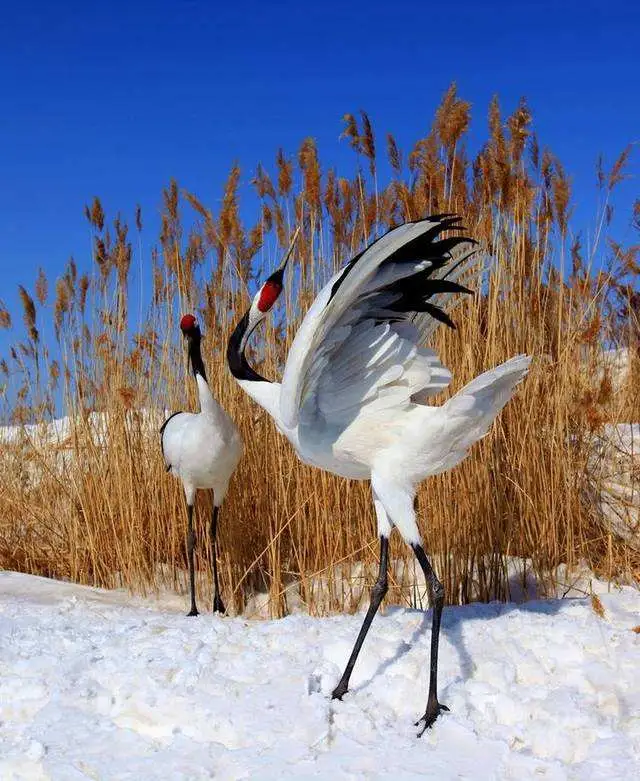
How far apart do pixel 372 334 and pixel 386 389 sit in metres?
0.20

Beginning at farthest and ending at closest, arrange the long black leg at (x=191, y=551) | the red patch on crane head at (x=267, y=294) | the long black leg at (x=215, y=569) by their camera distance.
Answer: the long black leg at (x=215, y=569) → the long black leg at (x=191, y=551) → the red patch on crane head at (x=267, y=294)

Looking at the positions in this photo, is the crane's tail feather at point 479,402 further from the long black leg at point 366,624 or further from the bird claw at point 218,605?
the bird claw at point 218,605

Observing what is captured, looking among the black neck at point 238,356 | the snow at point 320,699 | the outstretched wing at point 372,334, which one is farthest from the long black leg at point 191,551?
the outstretched wing at point 372,334

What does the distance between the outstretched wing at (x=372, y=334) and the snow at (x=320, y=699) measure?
851mm

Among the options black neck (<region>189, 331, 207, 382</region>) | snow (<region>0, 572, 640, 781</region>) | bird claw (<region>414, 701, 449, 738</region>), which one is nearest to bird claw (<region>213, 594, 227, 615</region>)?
black neck (<region>189, 331, 207, 382</region>)

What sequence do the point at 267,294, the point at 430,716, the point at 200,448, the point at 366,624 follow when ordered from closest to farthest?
the point at 430,716
the point at 366,624
the point at 267,294
the point at 200,448

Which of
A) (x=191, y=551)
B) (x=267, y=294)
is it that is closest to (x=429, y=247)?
(x=267, y=294)

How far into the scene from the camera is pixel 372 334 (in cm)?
278

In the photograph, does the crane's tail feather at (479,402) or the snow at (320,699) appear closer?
the snow at (320,699)

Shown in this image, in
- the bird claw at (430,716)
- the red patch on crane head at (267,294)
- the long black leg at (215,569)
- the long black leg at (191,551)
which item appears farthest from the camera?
the long black leg at (215,569)

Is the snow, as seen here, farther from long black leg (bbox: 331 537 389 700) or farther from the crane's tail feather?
the crane's tail feather

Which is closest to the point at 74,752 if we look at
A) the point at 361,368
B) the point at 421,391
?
the point at 361,368

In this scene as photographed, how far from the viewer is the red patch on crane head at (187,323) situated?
4.71 metres

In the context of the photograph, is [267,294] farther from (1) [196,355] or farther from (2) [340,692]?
(1) [196,355]
